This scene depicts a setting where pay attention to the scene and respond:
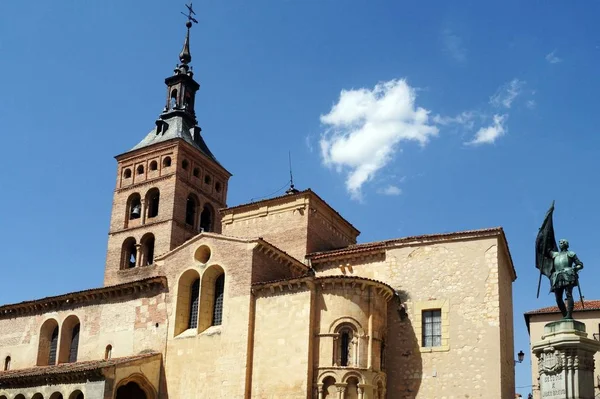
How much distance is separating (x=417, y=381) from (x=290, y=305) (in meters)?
5.29

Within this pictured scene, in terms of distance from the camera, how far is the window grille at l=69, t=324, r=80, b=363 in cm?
3431

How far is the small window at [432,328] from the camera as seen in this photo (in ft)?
89.1

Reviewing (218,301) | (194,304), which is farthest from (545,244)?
(194,304)

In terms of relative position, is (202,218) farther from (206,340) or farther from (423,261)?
(423,261)

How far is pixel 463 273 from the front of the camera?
27.4 metres

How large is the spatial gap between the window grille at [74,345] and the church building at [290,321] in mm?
53

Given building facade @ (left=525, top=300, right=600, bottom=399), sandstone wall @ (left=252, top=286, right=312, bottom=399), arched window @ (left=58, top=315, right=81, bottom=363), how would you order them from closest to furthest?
sandstone wall @ (left=252, top=286, right=312, bottom=399) < arched window @ (left=58, top=315, right=81, bottom=363) < building facade @ (left=525, top=300, right=600, bottom=399)

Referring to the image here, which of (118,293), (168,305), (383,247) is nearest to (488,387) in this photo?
(383,247)

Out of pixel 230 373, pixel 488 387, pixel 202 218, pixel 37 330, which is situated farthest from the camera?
pixel 202 218

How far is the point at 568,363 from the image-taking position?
16.0m

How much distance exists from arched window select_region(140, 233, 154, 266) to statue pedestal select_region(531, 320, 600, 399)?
29.6 metres

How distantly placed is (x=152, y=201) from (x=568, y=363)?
31.9 metres

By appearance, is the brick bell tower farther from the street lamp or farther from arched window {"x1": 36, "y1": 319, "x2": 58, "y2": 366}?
the street lamp

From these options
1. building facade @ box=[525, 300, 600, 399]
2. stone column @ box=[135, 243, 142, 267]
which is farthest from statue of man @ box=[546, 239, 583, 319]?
stone column @ box=[135, 243, 142, 267]
